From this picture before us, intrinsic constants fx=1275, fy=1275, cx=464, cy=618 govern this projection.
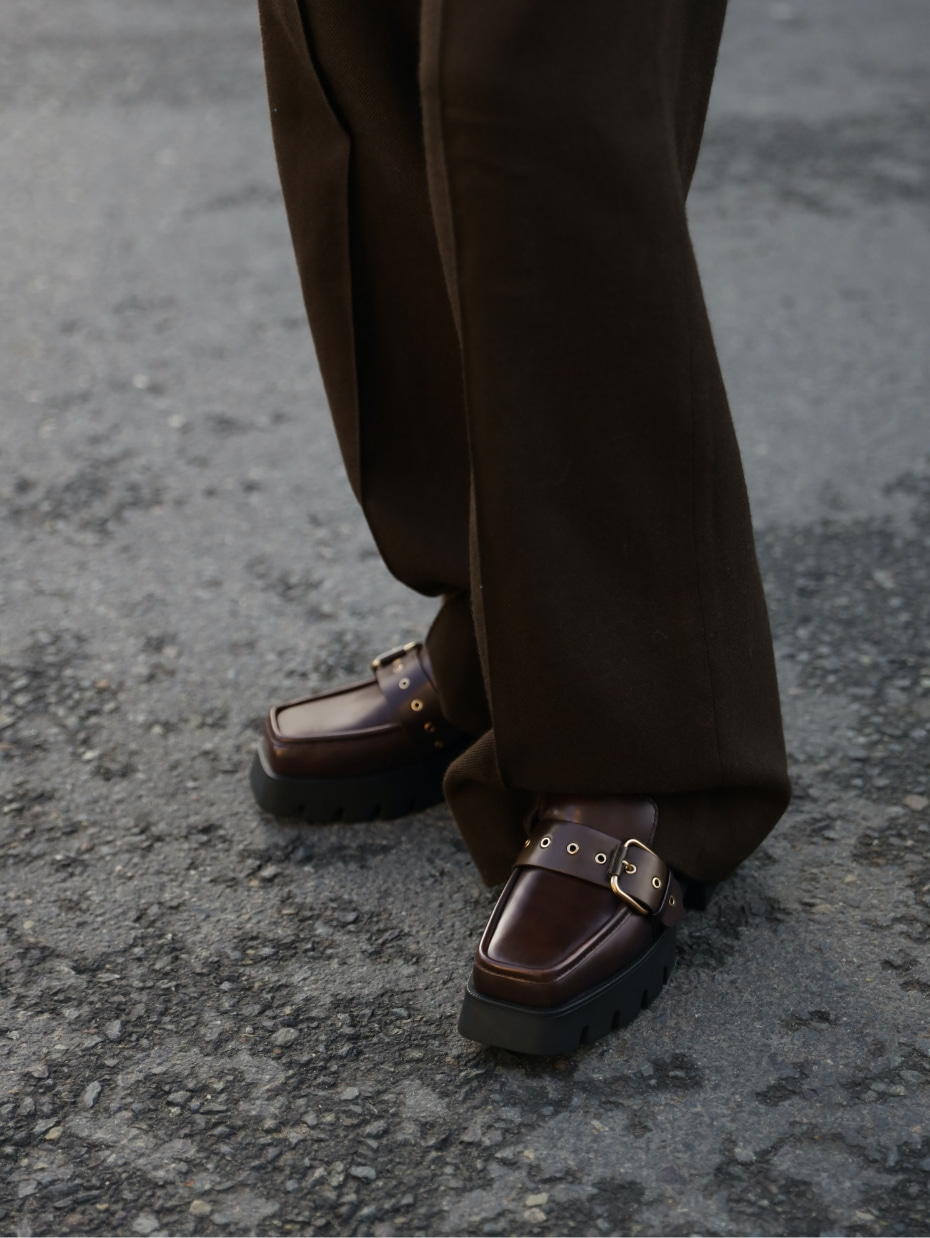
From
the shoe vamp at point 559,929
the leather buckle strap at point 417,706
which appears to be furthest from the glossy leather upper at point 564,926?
the leather buckle strap at point 417,706

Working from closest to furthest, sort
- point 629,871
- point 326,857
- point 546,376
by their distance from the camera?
point 546,376 < point 629,871 < point 326,857

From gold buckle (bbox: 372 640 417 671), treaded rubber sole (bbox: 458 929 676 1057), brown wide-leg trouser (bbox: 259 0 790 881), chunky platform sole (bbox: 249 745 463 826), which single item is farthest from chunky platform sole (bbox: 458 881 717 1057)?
gold buckle (bbox: 372 640 417 671)

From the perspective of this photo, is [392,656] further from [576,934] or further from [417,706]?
[576,934]

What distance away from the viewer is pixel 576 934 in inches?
44.8

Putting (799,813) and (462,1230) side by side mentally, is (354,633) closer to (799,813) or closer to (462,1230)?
(799,813)

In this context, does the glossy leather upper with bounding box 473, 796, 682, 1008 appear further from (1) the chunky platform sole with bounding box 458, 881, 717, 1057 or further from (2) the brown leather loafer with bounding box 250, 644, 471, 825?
(2) the brown leather loafer with bounding box 250, 644, 471, 825

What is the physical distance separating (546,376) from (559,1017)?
1.80ft

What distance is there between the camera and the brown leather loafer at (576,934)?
3.65ft

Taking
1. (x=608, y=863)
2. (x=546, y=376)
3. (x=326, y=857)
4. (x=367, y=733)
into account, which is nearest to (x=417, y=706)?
(x=367, y=733)

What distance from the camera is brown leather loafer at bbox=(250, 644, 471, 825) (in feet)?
4.76

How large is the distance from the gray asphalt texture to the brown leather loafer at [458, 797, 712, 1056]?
0.04 meters

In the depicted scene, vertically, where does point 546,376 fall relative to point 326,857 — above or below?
above

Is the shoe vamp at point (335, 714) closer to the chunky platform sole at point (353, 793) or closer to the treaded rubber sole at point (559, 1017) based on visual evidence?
the chunky platform sole at point (353, 793)

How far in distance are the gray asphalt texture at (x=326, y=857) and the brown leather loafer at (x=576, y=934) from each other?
4 cm
